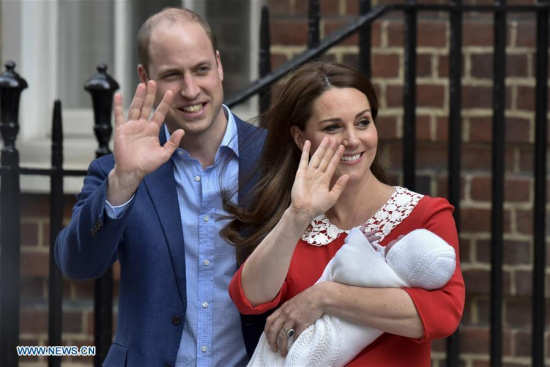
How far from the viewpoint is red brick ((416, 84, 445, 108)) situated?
4.82 meters

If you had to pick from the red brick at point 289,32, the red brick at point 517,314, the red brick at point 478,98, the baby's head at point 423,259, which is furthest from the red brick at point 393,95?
the baby's head at point 423,259

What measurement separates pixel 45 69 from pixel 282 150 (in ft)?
9.40

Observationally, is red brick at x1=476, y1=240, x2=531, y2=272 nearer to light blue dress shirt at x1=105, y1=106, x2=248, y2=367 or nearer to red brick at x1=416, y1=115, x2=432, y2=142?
red brick at x1=416, y1=115, x2=432, y2=142

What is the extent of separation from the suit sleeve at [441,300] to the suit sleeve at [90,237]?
78 centimetres

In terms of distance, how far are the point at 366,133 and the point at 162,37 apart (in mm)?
661

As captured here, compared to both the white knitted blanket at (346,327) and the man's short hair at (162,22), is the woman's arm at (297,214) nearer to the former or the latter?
the white knitted blanket at (346,327)

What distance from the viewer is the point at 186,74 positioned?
308cm

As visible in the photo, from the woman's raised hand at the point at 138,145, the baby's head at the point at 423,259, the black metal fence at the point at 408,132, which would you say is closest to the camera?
the baby's head at the point at 423,259

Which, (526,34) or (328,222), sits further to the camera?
(526,34)

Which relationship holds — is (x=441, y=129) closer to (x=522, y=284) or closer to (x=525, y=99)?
(x=525, y=99)

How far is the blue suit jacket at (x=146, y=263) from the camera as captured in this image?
3.01m

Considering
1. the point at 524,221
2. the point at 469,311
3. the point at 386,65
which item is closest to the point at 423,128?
the point at 386,65

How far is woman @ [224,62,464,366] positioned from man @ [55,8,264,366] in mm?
A: 148

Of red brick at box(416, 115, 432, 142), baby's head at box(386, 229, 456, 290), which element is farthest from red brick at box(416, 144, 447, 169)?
baby's head at box(386, 229, 456, 290)
